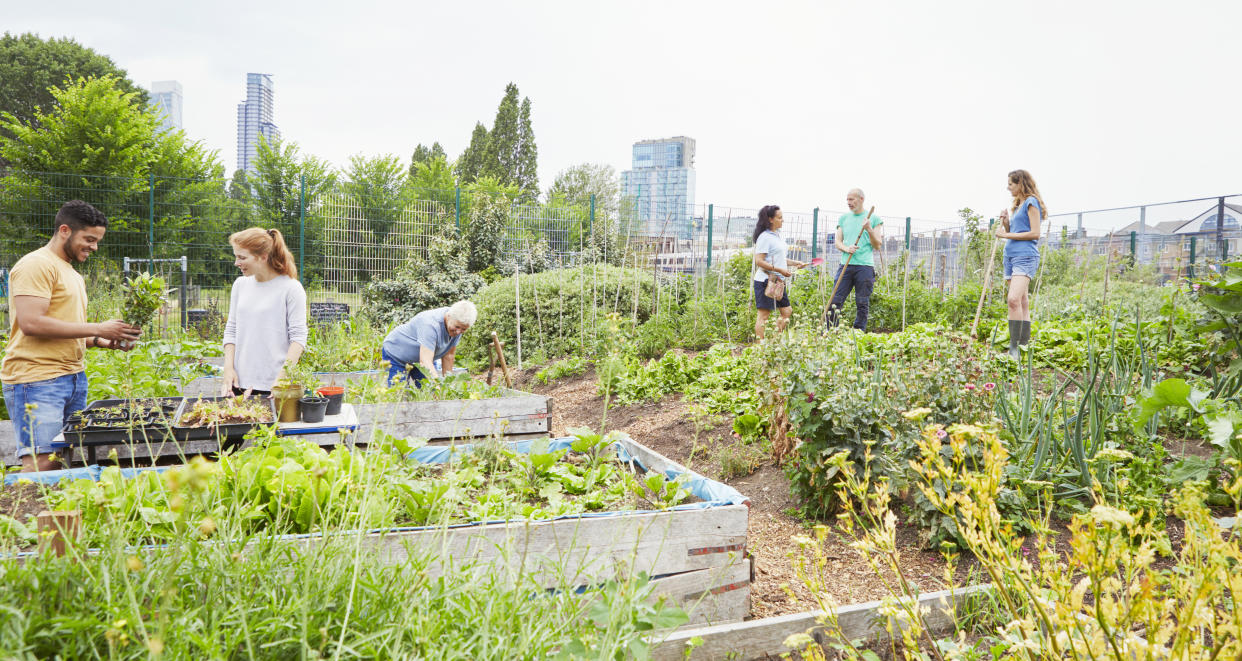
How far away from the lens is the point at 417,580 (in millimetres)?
1560

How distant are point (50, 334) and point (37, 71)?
32.8 metres

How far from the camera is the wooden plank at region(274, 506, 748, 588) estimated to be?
2061 mm

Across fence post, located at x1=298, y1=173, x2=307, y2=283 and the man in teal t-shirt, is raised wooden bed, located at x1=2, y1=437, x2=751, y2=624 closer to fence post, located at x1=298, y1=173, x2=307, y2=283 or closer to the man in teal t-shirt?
the man in teal t-shirt

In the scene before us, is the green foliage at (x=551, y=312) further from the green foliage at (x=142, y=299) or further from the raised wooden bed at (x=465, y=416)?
the green foliage at (x=142, y=299)

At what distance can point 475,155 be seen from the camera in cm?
4084

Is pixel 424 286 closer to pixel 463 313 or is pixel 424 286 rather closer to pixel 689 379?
pixel 689 379

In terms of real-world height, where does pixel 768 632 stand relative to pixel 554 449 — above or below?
below

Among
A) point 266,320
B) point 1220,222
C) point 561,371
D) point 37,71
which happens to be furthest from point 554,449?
point 37,71

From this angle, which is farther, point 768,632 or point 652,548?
point 652,548

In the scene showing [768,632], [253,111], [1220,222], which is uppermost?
[253,111]

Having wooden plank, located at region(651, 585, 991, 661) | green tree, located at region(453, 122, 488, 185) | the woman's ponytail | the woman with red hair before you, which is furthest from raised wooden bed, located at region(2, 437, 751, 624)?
green tree, located at region(453, 122, 488, 185)

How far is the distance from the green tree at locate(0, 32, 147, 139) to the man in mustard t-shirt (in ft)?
97.6

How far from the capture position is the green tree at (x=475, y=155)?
40.3 metres

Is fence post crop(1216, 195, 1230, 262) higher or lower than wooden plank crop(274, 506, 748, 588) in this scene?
higher
